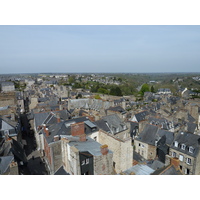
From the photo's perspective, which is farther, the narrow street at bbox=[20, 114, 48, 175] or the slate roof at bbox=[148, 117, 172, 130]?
the slate roof at bbox=[148, 117, 172, 130]

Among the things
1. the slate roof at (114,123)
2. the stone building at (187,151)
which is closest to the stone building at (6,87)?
the slate roof at (114,123)

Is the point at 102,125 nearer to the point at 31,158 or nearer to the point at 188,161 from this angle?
the point at 31,158

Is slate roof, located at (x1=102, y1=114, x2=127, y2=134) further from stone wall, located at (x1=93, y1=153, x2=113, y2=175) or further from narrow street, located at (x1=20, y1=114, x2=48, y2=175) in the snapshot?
narrow street, located at (x1=20, y1=114, x2=48, y2=175)

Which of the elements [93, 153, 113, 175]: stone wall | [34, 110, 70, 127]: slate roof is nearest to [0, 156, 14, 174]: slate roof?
[93, 153, 113, 175]: stone wall

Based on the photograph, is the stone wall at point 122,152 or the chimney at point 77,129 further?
the stone wall at point 122,152

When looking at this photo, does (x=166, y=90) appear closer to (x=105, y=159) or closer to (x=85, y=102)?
(x=85, y=102)

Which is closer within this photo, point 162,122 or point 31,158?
point 31,158

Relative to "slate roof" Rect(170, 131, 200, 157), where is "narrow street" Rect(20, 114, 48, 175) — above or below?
below

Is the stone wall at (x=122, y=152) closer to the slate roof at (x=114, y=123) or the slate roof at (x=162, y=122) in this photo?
the slate roof at (x=114, y=123)

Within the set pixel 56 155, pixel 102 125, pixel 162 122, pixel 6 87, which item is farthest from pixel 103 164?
pixel 6 87
